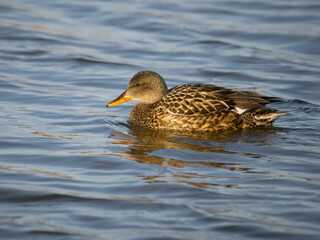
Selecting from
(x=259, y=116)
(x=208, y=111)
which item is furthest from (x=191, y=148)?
(x=259, y=116)

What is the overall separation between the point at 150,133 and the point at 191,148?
3.62 ft

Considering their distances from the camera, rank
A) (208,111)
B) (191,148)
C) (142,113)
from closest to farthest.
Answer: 1. (191,148)
2. (208,111)
3. (142,113)

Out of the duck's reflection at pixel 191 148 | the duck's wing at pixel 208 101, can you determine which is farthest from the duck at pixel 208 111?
the duck's reflection at pixel 191 148

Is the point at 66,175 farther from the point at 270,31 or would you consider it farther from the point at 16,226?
the point at 270,31

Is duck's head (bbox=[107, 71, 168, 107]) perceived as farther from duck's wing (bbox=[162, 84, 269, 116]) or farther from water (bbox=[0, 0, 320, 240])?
water (bbox=[0, 0, 320, 240])

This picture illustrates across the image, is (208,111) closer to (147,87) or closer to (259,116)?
(259,116)

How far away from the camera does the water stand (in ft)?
19.3

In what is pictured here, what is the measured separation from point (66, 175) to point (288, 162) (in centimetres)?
287

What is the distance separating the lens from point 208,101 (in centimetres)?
912

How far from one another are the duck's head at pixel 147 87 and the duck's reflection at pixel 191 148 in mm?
592

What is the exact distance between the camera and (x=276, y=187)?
21.9ft

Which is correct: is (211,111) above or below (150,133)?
above

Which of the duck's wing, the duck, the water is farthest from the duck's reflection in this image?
the duck's wing

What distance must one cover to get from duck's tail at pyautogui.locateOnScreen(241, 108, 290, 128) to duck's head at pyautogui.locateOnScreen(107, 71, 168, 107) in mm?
1419
